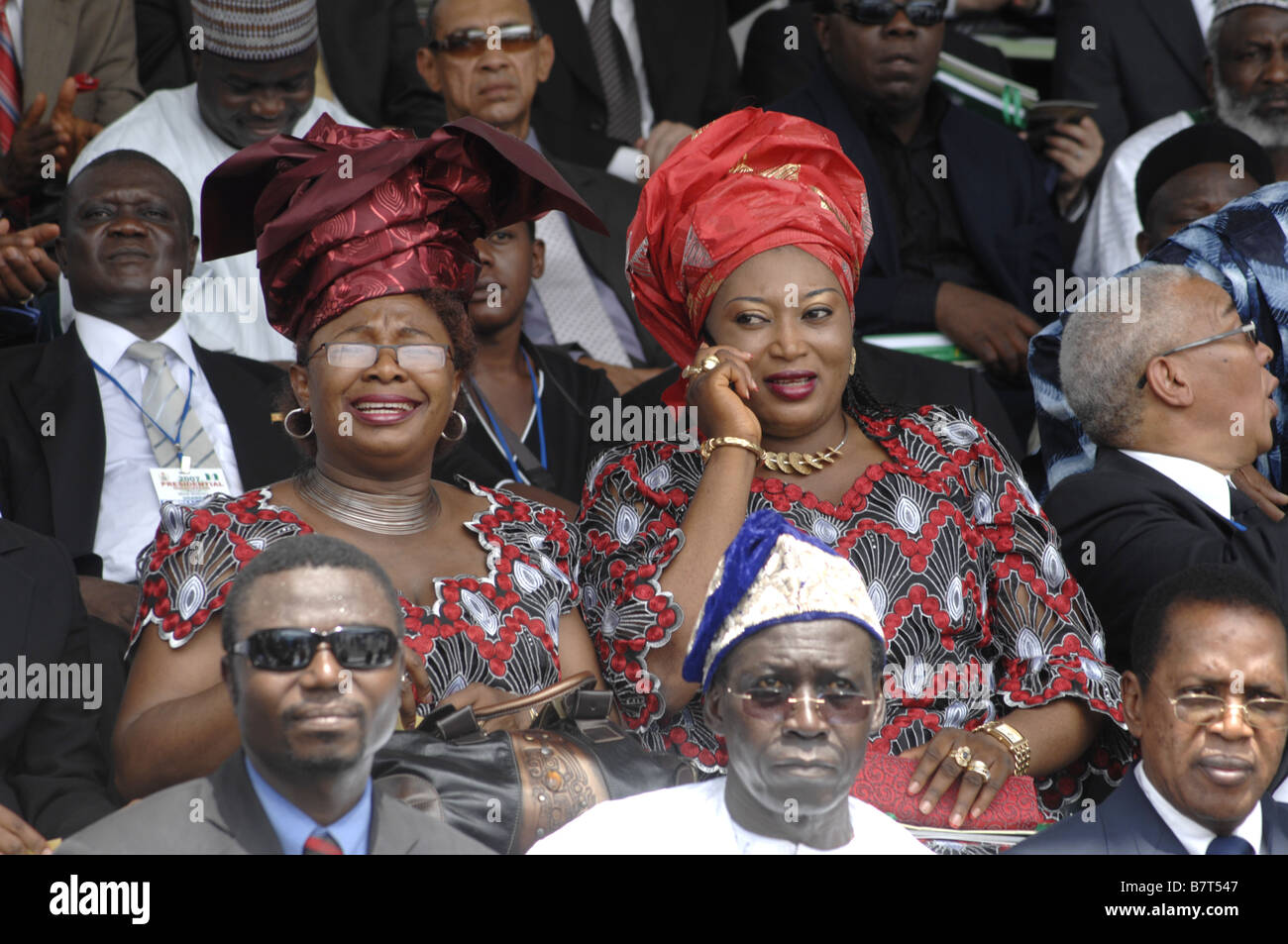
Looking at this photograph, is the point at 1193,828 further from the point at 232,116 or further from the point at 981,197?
the point at 232,116

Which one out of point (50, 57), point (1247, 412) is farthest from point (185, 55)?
point (1247, 412)

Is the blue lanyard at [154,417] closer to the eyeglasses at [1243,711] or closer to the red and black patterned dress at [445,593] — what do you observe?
the red and black patterned dress at [445,593]

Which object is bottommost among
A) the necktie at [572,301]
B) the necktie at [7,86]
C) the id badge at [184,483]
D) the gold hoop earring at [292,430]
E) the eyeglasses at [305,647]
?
the eyeglasses at [305,647]

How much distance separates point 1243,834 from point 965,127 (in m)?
3.45

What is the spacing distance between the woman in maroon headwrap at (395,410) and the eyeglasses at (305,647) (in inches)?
28.1

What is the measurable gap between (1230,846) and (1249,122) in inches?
145

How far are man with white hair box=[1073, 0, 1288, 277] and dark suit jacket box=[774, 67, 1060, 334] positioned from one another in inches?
6.9

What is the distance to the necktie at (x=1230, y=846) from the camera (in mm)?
3166

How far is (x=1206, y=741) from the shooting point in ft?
10.5

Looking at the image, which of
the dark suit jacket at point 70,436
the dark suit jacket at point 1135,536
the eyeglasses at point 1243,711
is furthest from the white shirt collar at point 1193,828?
the dark suit jacket at point 70,436

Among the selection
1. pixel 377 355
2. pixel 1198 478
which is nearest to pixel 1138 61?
pixel 1198 478

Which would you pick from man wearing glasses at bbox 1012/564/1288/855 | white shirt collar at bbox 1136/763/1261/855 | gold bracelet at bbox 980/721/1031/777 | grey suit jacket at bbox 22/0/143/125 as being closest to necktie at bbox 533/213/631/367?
grey suit jacket at bbox 22/0/143/125

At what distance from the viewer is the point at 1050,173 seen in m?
6.38

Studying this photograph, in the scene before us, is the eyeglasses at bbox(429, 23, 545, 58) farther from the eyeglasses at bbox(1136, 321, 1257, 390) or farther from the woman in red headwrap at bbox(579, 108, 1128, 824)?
the eyeglasses at bbox(1136, 321, 1257, 390)
